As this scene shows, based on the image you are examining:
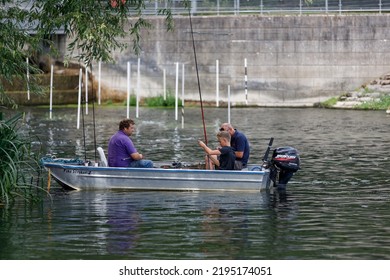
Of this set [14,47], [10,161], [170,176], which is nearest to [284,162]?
[170,176]

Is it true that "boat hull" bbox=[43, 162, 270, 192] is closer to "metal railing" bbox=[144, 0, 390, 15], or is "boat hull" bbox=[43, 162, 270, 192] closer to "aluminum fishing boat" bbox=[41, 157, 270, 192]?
"aluminum fishing boat" bbox=[41, 157, 270, 192]

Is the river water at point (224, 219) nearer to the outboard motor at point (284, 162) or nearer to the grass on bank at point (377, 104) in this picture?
the outboard motor at point (284, 162)

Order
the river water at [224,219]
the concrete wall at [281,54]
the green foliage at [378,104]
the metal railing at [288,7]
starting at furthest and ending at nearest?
the metal railing at [288,7]
the concrete wall at [281,54]
the green foliage at [378,104]
the river water at [224,219]

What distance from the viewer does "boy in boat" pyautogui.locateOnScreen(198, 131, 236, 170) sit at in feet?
80.7

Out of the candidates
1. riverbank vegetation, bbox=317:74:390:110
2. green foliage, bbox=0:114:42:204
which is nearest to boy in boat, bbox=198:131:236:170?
green foliage, bbox=0:114:42:204

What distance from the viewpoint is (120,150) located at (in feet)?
81.7

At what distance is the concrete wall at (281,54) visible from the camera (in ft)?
185

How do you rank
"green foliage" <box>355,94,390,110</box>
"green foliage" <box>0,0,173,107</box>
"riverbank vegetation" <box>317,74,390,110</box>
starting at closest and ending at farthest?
"green foliage" <box>0,0,173,107</box>, "green foliage" <box>355,94,390,110</box>, "riverbank vegetation" <box>317,74,390,110</box>

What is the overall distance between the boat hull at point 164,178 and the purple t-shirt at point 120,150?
22 centimetres

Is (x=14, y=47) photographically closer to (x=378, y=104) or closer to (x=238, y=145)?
(x=238, y=145)

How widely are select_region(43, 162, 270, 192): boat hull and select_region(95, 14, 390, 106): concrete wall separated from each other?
1261 inches

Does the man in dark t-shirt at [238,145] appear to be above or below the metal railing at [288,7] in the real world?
below

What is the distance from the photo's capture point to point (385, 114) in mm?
50344

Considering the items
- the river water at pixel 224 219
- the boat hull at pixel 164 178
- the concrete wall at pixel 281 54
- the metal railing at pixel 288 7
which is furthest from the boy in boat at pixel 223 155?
the metal railing at pixel 288 7
